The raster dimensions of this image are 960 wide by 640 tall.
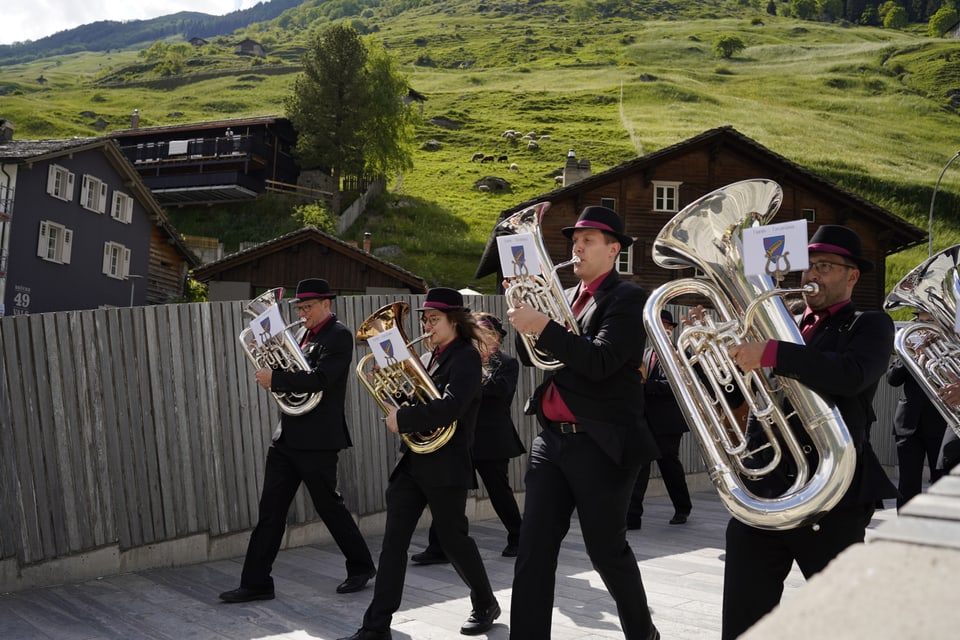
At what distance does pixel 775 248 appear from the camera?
3.67 m

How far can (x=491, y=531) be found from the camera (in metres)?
9.27

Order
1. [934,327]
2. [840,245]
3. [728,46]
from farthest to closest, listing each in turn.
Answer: [728,46]
[934,327]
[840,245]

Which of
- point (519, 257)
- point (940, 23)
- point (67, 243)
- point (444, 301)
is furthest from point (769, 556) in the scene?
point (940, 23)

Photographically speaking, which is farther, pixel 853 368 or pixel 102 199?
pixel 102 199

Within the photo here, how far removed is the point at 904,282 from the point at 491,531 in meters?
4.92

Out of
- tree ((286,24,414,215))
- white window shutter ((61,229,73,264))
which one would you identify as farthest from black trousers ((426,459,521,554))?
tree ((286,24,414,215))

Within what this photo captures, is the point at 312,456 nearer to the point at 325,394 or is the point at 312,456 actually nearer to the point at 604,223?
the point at 325,394

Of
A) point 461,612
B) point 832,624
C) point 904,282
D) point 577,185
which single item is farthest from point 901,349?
point 577,185

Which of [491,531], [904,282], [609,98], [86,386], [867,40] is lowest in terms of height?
[491,531]

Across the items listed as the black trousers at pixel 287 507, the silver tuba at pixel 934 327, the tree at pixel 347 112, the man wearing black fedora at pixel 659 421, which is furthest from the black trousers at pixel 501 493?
the tree at pixel 347 112

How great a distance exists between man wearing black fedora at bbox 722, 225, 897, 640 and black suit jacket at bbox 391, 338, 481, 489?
192cm

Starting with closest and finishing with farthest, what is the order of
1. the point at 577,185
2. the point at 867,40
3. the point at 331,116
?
the point at 577,185, the point at 331,116, the point at 867,40

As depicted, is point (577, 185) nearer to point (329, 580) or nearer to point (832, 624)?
point (329, 580)

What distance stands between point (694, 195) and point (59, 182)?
2447 cm
